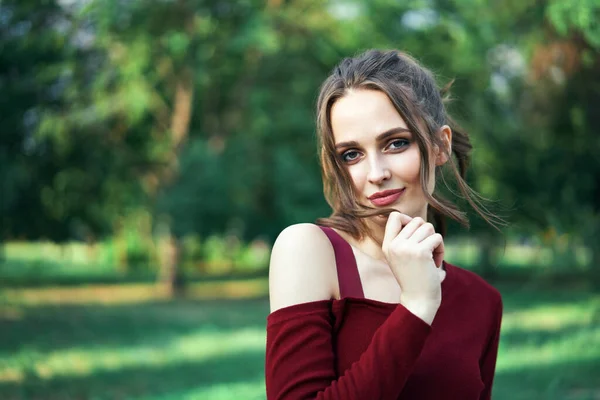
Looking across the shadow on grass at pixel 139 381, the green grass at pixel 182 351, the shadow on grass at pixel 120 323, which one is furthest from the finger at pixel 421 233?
the shadow on grass at pixel 120 323

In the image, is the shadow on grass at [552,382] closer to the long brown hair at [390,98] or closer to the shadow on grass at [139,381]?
the shadow on grass at [139,381]

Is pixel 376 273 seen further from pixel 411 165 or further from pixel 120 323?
pixel 120 323

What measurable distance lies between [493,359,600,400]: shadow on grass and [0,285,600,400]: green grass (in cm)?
1

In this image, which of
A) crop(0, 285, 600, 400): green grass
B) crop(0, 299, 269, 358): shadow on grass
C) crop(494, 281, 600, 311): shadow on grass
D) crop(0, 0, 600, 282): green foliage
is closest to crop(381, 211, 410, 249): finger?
crop(0, 285, 600, 400): green grass

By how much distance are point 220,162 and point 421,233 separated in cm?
1860

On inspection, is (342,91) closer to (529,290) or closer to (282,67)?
(282,67)

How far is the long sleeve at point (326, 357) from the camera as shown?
142 centimetres

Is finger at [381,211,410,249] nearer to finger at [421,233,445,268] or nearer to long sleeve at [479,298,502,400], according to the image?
finger at [421,233,445,268]

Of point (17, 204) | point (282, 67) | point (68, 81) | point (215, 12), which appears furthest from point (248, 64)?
point (17, 204)

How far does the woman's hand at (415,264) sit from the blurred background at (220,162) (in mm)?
5544

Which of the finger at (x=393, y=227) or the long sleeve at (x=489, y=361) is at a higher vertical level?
the finger at (x=393, y=227)

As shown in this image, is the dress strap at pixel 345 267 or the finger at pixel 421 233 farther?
the dress strap at pixel 345 267

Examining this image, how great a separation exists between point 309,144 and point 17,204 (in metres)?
8.71

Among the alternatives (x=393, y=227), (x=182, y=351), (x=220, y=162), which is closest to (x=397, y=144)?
(x=393, y=227)
